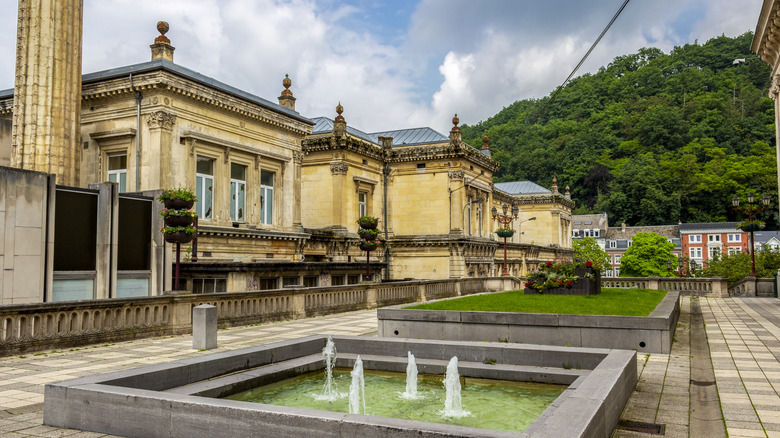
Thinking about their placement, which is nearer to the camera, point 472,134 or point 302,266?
point 302,266

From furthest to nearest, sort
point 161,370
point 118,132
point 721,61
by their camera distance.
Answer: point 721,61
point 118,132
point 161,370

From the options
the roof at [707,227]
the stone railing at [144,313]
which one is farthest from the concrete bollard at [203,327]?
the roof at [707,227]

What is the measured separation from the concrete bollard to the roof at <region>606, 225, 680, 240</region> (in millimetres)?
105204

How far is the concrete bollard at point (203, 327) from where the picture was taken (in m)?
12.9

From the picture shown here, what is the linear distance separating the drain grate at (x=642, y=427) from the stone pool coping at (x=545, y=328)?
6066 millimetres

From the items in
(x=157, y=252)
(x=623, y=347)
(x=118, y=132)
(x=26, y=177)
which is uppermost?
(x=118, y=132)

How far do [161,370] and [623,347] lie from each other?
988cm

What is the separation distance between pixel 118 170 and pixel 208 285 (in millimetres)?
8272

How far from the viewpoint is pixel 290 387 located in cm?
893

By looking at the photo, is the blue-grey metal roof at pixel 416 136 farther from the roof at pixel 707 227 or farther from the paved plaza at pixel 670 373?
the roof at pixel 707 227

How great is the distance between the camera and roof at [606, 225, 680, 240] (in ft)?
350

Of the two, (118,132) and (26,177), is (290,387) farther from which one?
(118,132)

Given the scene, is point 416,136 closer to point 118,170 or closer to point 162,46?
point 162,46

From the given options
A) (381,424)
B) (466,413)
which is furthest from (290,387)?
(381,424)
